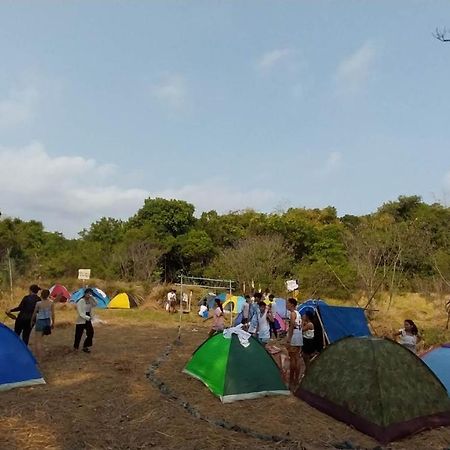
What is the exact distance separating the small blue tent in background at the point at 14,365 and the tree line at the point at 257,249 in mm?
19291

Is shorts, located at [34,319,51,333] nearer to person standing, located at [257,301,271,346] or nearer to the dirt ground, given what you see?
the dirt ground

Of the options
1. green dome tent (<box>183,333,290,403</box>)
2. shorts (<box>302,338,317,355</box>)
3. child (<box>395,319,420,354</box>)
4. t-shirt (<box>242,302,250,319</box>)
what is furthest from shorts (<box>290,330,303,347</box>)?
t-shirt (<box>242,302,250,319</box>)

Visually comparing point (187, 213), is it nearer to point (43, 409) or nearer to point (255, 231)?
point (255, 231)

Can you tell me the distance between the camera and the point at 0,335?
8.27 meters

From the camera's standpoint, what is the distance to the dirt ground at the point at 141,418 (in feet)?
20.6

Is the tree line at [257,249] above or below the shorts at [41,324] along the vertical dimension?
above

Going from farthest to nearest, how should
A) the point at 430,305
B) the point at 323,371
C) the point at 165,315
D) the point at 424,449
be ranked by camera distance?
the point at 430,305, the point at 165,315, the point at 323,371, the point at 424,449

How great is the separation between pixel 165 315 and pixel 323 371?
15.7 m

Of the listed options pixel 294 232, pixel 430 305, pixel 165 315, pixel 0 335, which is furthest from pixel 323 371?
pixel 294 232

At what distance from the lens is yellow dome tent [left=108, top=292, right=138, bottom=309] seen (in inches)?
986

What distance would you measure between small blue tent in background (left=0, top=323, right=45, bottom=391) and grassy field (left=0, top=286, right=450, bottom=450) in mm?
204

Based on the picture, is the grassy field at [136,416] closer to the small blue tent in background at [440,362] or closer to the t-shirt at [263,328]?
the small blue tent in background at [440,362]

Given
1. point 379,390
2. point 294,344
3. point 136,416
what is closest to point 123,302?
point 294,344

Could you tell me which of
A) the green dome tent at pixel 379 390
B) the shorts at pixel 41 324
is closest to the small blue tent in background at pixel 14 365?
the shorts at pixel 41 324
